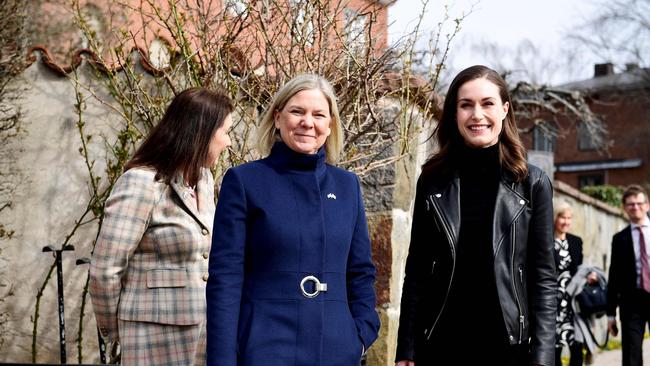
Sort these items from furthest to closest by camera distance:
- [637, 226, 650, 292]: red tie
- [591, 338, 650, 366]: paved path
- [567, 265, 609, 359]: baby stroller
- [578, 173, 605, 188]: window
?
[578, 173, 605, 188]: window, [591, 338, 650, 366]: paved path, [567, 265, 609, 359]: baby stroller, [637, 226, 650, 292]: red tie

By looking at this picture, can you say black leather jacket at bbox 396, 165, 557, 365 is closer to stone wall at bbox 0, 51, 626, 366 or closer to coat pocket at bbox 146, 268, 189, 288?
coat pocket at bbox 146, 268, 189, 288

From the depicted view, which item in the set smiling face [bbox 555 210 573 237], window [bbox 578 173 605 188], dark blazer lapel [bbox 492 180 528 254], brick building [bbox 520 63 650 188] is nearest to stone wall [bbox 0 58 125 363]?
dark blazer lapel [bbox 492 180 528 254]

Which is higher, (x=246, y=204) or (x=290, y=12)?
(x=290, y=12)

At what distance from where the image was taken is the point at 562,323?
23.5 ft

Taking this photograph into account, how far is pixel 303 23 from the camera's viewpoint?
13.2ft

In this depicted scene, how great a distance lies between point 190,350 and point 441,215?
104 centimetres

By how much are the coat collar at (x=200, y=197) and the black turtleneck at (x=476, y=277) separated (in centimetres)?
97

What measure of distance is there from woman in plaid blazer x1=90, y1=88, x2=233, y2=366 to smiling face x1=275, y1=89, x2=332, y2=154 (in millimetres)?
593

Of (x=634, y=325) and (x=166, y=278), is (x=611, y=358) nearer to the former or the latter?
(x=634, y=325)

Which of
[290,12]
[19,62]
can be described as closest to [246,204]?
[290,12]

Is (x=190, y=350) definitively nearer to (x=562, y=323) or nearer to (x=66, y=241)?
(x=66, y=241)

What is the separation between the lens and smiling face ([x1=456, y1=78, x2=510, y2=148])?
9.35ft

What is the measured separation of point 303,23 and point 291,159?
1.55 meters

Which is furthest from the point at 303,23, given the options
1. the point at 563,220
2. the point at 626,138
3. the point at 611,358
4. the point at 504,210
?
the point at 626,138
